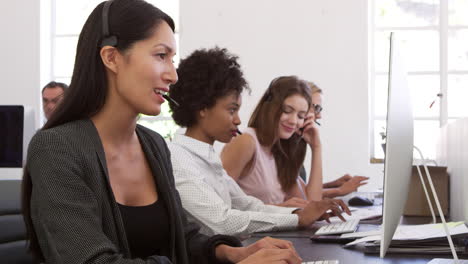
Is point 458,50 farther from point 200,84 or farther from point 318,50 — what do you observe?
point 200,84

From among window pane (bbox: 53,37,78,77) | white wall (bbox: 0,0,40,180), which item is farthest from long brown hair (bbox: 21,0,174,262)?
window pane (bbox: 53,37,78,77)

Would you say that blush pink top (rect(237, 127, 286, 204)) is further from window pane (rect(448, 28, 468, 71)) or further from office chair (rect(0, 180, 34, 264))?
window pane (rect(448, 28, 468, 71))

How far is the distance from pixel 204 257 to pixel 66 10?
5.36 metres

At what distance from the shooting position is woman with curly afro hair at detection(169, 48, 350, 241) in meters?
2.01

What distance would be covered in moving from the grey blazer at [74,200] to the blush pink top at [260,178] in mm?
1644

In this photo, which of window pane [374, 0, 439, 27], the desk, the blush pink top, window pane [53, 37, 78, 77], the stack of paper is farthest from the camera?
window pane [53, 37, 78, 77]

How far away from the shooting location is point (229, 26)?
5.82 m

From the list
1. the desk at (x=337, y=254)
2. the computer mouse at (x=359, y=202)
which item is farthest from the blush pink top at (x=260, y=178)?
the desk at (x=337, y=254)

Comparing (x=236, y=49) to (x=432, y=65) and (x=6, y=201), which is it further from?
(x=6, y=201)

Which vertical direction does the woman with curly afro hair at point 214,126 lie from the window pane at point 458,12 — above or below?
below

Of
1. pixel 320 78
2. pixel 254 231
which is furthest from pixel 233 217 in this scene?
pixel 320 78

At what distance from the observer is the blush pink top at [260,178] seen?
2900 mm

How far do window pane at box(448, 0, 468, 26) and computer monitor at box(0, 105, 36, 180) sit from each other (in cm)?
380

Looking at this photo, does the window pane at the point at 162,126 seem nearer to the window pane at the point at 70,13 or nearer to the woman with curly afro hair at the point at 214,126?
the window pane at the point at 70,13
